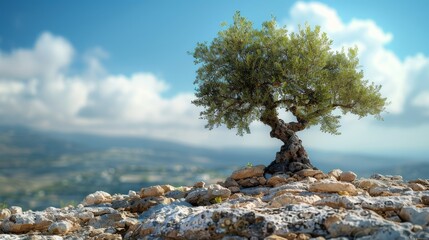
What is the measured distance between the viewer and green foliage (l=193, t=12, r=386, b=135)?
24.2 meters

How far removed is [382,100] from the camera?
84.0 ft

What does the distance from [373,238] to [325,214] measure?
190 centimetres

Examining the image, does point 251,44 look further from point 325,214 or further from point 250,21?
point 325,214

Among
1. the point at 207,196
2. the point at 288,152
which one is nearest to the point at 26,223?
the point at 207,196

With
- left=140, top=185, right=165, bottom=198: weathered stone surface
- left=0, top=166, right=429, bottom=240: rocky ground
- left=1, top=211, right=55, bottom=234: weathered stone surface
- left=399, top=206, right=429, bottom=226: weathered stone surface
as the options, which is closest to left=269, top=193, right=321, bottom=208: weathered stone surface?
left=0, top=166, right=429, bottom=240: rocky ground

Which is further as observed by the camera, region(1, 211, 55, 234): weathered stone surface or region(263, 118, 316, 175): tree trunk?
region(263, 118, 316, 175): tree trunk

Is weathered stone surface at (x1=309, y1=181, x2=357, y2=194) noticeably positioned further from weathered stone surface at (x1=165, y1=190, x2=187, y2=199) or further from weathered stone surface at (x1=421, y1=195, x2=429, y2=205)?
weathered stone surface at (x1=165, y1=190, x2=187, y2=199)

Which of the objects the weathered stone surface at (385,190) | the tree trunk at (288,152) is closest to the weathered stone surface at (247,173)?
the tree trunk at (288,152)

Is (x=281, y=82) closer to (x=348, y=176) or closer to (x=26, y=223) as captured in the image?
(x=348, y=176)

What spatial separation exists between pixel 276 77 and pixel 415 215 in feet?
44.4

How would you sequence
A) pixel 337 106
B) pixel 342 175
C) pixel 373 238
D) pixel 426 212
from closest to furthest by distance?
pixel 373 238
pixel 426 212
pixel 342 175
pixel 337 106

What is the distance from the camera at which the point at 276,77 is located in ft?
79.9

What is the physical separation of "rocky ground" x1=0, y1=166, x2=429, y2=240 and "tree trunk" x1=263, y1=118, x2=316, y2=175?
312 centimetres

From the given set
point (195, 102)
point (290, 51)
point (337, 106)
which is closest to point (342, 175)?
point (337, 106)
